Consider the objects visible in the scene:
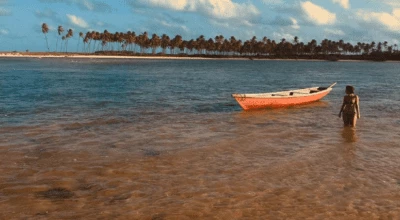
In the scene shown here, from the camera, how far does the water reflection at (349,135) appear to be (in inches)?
602

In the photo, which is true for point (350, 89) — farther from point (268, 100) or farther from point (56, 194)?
point (56, 194)

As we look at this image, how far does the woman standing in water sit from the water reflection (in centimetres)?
30

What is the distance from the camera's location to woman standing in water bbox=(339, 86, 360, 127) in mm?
16344

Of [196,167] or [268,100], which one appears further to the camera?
[268,100]

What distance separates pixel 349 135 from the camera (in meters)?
16.2

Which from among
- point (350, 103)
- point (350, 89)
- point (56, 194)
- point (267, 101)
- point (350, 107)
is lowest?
point (56, 194)

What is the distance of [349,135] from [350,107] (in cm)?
137

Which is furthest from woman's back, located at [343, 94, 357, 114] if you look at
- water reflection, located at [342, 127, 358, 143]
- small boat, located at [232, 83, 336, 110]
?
small boat, located at [232, 83, 336, 110]

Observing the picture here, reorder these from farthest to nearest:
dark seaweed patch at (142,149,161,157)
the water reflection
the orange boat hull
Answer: the orange boat hull < the water reflection < dark seaweed patch at (142,149,161,157)

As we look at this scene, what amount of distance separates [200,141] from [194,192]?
575 cm

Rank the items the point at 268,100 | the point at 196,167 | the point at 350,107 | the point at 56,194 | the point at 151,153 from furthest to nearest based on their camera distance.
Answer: the point at 268,100 < the point at 350,107 < the point at 151,153 < the point at 196,167 < the point at 56,194

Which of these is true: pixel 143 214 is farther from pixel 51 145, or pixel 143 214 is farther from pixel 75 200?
pixel 51 145

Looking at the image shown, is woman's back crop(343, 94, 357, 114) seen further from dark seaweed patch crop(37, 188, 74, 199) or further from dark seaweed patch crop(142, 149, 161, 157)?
dark seaweed patch crop(37, 188, 74, 199)

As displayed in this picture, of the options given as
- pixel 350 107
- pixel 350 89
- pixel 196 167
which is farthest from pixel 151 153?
pixel 350 107
